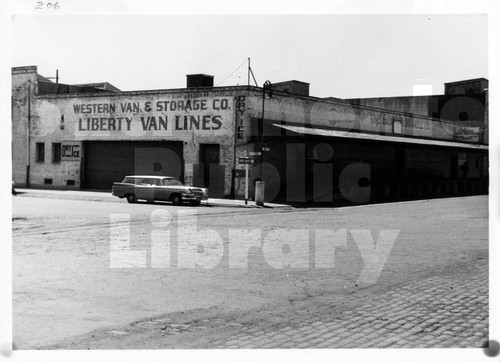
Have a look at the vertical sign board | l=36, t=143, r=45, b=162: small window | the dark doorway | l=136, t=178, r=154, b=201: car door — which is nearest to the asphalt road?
l=136, t=178, r=154, b=201: car door

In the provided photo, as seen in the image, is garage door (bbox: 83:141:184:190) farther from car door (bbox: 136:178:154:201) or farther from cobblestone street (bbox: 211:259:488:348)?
cobblestone street (bbox: 211:259:488:348)

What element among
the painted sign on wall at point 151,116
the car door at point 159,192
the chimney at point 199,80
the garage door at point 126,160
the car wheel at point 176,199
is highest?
the chimney at point 199,80

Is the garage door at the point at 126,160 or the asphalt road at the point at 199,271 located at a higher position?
the garage door at the point at 126,160

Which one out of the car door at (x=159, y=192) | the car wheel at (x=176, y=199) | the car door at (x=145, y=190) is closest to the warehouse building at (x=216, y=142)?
the car wheel at (x=176, y=199)

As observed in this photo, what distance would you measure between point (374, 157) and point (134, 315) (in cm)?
3072

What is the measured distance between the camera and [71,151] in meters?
33.8

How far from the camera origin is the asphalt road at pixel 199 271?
18.9 feet

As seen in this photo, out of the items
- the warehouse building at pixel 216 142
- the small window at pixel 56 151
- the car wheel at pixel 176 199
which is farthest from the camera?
the small window at pixel 56 151

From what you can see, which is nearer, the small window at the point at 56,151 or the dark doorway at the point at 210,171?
the dark doorway at the point at 210,171

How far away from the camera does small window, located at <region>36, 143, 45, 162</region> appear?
34.7 m

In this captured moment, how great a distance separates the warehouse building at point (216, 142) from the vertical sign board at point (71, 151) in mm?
61

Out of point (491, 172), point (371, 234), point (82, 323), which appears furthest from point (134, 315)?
point (371, 234)

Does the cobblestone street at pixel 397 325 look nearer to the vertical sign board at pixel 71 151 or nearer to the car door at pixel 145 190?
the car door at pixel 145 190

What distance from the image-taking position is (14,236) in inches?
483
